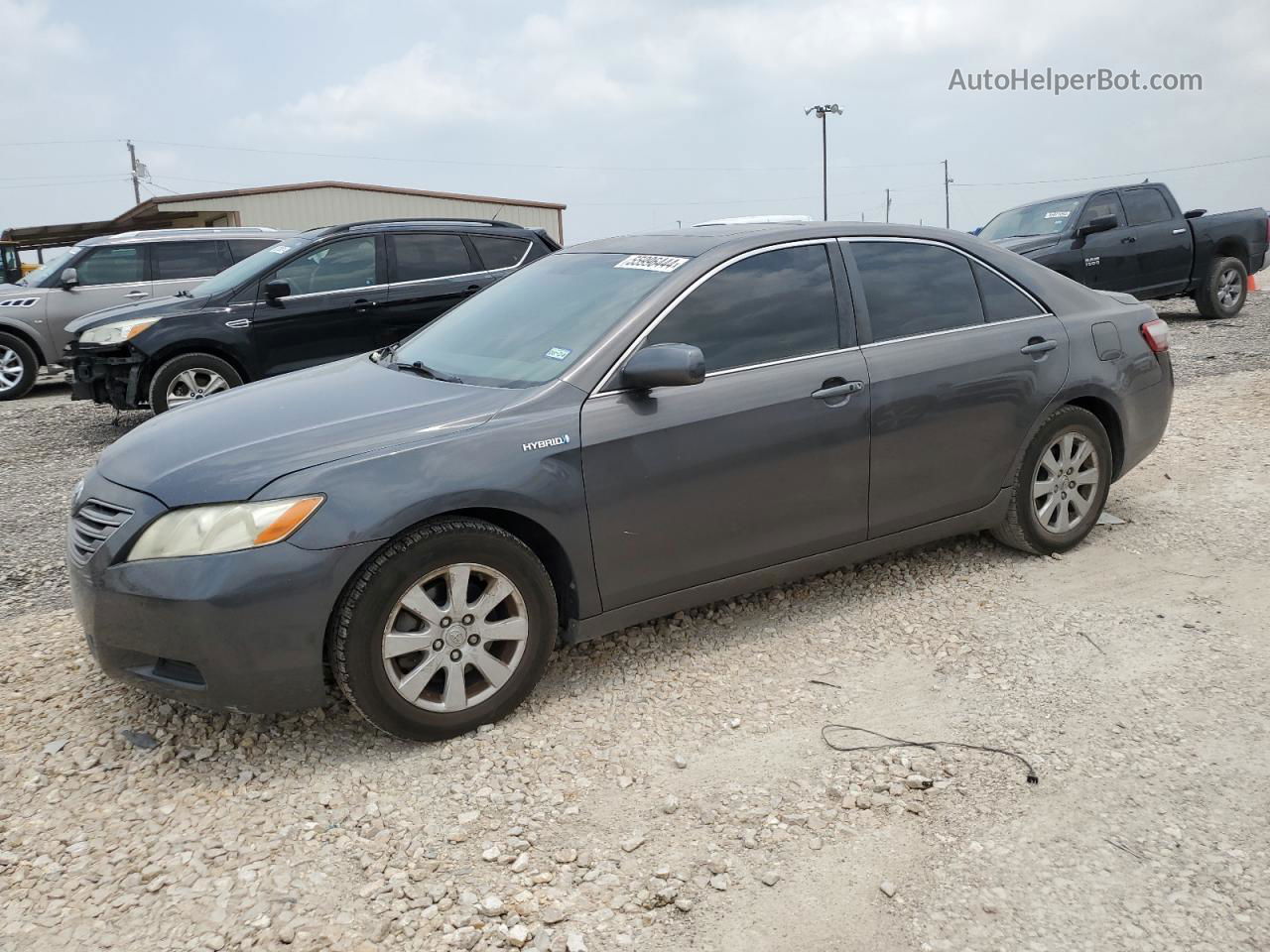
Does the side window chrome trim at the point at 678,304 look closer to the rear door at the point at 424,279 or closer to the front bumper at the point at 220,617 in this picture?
the front bumper at the point at 220,617

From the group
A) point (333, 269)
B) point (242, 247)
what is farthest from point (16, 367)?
point (333, 269)

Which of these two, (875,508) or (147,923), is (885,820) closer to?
(875,508)

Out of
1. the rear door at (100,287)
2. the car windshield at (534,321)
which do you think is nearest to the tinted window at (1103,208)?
the car windshield at (534,321)

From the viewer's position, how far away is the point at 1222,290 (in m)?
13.7

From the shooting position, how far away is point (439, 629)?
3.33 meters

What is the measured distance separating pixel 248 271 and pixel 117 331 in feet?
3.87

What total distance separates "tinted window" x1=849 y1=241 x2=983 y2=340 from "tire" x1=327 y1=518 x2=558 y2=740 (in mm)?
1905

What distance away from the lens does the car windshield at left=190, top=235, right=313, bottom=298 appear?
29.4 ft

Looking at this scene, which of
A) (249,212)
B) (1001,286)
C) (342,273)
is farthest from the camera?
(249,212)

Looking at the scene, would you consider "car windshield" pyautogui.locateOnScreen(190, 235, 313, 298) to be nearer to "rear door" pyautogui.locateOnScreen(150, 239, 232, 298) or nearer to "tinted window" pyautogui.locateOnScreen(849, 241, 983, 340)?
"rear door" pyautogui.locateOnScreen(150, 239, 232, 298)

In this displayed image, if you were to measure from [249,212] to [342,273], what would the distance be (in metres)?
22.9

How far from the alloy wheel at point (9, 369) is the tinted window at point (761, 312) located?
10898 mm

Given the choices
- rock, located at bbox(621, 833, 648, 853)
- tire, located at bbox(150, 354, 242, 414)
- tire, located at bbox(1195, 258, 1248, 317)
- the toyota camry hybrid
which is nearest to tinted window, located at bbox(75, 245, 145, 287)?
tire, located at bbox(150, 354, 242, 414)

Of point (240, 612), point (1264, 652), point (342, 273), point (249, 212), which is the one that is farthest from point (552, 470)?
point (249, 212)
